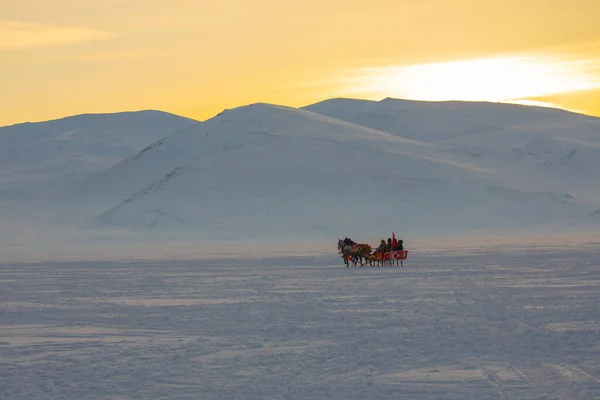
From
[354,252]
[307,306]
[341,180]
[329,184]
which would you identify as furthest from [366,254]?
[341,180]

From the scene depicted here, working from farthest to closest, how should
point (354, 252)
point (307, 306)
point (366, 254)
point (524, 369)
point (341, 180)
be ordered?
point (341, 180) < point (366, 254) < point (354, 252) < point (307, 306) < point (524, 369)

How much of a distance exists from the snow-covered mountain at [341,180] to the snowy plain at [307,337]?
172 feet

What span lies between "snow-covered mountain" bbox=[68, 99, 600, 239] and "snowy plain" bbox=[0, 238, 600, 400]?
5243 cm

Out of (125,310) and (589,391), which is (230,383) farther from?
(125,310)

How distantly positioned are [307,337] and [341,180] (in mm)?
84666

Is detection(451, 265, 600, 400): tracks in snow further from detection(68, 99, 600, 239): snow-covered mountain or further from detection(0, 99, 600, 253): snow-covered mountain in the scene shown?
detection(68, 99, 600, 239): snow-covered mountain

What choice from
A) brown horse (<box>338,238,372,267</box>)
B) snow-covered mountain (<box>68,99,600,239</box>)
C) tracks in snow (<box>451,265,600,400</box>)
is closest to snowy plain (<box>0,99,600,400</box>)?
tracks in snow (<box>451,265,600,400</box>)

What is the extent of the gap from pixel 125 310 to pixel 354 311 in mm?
4756

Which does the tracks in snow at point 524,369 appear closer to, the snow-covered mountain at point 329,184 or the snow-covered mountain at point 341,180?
the snow-covered mountain at point 329,184

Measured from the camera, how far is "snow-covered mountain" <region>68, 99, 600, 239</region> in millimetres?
88312

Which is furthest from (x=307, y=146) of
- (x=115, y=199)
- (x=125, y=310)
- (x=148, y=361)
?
(x=148, y=361)

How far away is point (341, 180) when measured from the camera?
102m

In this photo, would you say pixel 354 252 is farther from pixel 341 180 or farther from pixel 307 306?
pixel 341 180

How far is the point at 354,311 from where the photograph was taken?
21047 mm
